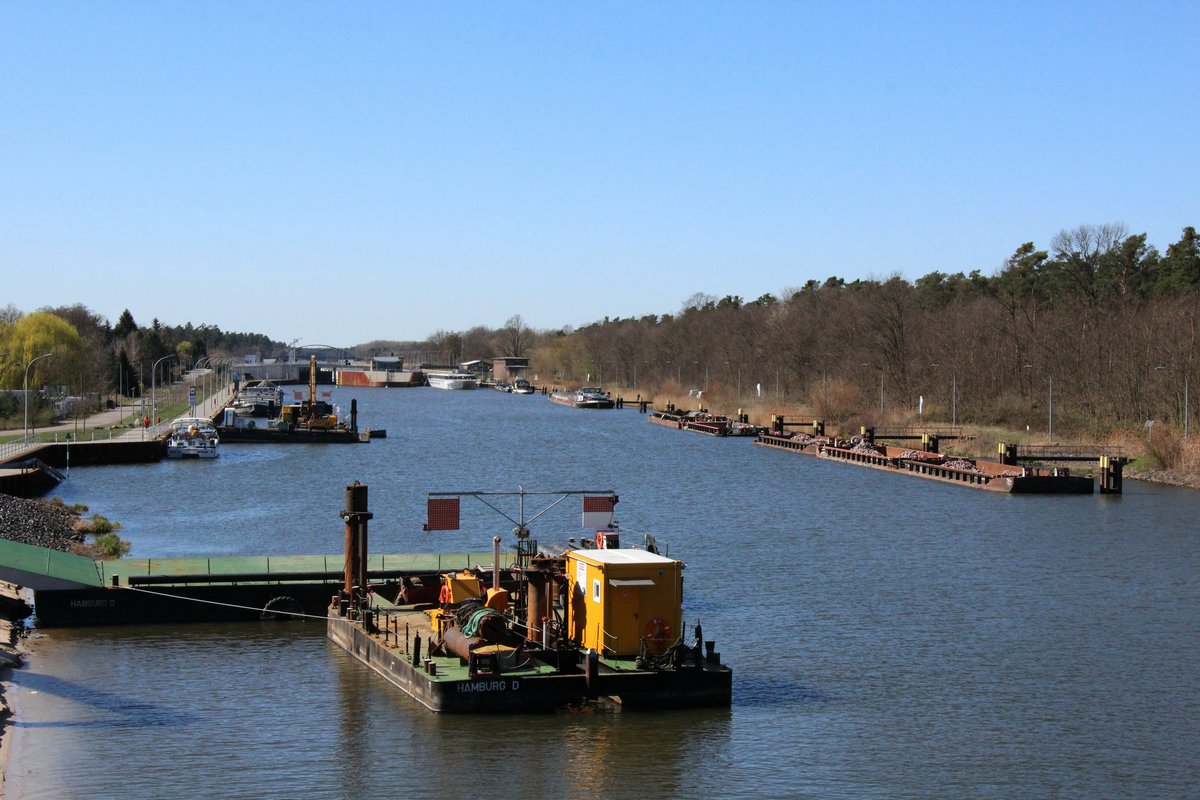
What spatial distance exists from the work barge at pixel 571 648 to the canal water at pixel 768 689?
1.81 ft

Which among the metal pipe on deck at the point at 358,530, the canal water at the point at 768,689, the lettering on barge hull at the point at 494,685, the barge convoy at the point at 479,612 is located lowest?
the canal water at the point at 768,689

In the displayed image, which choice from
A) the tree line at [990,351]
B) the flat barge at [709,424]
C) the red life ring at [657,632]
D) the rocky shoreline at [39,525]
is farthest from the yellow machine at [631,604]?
the flat barge at [709,424]

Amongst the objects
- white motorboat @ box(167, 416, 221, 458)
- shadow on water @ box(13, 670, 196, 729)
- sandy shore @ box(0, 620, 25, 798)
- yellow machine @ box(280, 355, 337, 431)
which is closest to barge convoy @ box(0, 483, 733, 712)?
sandy shore @ box(0, 620, 25, 798)

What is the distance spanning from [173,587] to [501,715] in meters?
13.5

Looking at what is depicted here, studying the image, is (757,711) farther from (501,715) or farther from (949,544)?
(949,544)

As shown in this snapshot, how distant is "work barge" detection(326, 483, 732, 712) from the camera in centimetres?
2819

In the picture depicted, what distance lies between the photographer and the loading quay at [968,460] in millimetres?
75562

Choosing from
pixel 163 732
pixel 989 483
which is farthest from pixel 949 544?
pixel 163 732

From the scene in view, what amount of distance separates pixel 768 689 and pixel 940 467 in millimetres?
56894

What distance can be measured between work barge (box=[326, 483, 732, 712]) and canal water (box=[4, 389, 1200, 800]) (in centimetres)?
55

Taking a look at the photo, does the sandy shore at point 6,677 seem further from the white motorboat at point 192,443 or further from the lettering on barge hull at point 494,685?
the white motorboat at point 192,443

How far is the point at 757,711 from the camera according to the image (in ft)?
97.2

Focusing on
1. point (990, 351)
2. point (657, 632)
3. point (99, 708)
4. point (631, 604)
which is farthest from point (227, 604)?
point (990, 351)

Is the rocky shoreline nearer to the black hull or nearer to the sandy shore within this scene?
the sandy shore
